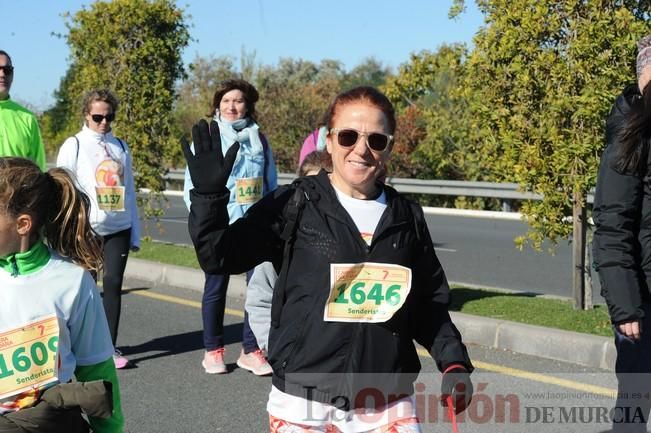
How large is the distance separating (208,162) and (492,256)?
11053 mm

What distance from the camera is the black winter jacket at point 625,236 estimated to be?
367 centimetres

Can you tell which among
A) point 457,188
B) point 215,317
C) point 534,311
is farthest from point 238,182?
point 457,188

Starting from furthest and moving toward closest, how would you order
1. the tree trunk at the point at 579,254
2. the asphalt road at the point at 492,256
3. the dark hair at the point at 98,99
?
the asphalt road at the point at 492,256
the tree trunk at the point at 579,254
the dark hair at the point at 98,99

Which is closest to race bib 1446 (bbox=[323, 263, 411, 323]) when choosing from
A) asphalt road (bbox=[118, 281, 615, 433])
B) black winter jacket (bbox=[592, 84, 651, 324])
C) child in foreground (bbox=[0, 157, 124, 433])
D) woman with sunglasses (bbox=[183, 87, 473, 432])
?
woman with sunglasses (bbox=[183, 87, 473, 432])

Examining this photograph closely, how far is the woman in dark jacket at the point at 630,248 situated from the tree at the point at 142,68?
31.0 feet

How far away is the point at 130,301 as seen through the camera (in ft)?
29.9

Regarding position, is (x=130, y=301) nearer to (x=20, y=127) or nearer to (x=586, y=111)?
(x=20, y=127)

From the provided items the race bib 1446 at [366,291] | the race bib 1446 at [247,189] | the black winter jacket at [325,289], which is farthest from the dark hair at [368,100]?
the race bib 1446 at [247,189]

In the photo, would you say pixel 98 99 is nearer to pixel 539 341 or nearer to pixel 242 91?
pixel 242 91

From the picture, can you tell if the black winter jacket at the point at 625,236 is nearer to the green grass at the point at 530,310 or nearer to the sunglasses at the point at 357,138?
the sunglasses at the point at 357,138

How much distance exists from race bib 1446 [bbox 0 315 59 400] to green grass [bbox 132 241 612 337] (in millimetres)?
4714

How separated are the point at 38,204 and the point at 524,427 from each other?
3.23m

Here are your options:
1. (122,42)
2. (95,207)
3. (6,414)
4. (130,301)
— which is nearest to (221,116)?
(95,207)

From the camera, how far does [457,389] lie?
9.80 ft
